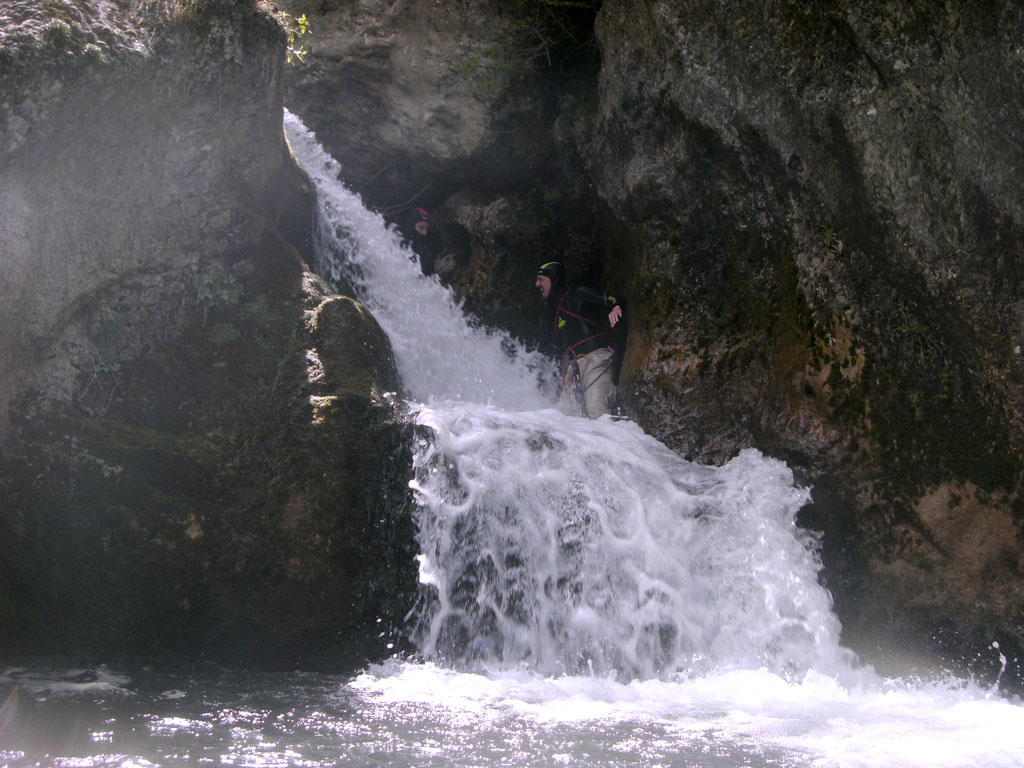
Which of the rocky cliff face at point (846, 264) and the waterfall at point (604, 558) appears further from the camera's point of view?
the rocky cliff face at point (846, 264)

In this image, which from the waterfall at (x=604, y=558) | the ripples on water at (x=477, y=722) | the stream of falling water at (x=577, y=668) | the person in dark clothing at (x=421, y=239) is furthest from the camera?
the person in dark clothing at (x=421, y=239)

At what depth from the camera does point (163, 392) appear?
600 centimetres

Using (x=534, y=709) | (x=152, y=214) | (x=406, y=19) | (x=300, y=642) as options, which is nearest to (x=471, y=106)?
(x=406, y=19)

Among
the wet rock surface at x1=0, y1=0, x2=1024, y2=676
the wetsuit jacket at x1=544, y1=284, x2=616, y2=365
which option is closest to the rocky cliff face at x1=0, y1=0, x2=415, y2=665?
the wet rock surface at x1=0, y1=0, x2=1024, y2=676

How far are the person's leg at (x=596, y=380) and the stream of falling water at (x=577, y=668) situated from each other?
79 cm

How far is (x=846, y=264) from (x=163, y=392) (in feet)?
17.5

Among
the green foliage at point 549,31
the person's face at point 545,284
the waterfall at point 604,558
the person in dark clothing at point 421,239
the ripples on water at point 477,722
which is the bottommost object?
the ripples on water at point 477,722

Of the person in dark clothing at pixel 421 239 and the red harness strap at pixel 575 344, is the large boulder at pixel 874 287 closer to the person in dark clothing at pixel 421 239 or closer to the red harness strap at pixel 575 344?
the red harness strap at pixel 575 344

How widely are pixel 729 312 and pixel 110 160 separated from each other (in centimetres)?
528

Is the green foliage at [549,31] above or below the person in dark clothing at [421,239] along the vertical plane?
above

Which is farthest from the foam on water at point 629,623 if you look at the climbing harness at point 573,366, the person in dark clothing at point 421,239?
the person in dark clothing at point 421,239

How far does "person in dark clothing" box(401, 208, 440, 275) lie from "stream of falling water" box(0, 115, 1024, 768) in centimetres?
367

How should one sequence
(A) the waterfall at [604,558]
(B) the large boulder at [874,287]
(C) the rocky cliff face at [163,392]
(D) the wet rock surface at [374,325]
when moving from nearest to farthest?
(C) the rocky cliff face at [163,392]
(D) the wet rock surface at [374,325]
(A) the waterfall at [604,558]
(B) the large boulder at [874,287]

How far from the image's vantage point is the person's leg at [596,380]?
8.43 m
